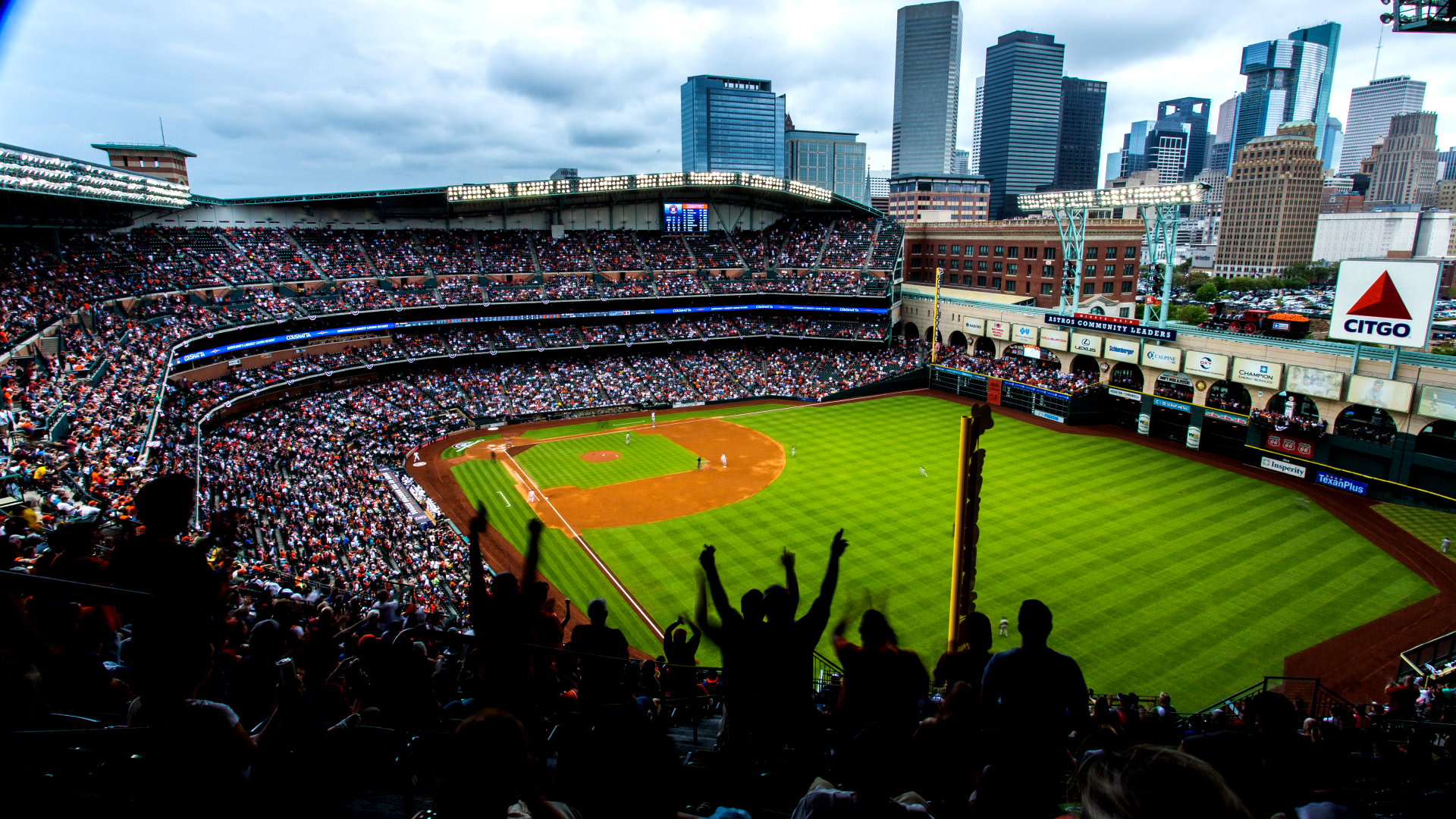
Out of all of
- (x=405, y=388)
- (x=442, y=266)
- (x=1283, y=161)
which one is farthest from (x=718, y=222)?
(x=1283, y=161)

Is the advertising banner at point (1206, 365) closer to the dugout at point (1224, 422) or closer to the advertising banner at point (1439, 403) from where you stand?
the dugout at point (1224, 422)

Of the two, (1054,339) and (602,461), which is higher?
(1054,339)

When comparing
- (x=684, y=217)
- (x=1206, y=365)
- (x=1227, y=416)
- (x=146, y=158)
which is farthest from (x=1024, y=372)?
(x=146, y=158)

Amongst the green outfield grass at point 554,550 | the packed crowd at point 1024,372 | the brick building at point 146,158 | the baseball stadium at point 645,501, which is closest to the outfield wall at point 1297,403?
the baseball stadium at point 645,501

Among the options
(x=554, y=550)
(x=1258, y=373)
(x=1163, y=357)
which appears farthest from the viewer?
(x=1163, y=357)

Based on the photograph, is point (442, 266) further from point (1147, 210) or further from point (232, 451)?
point (1147, 210)

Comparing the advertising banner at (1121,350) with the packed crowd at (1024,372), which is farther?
the packed crowd at (1024,372)

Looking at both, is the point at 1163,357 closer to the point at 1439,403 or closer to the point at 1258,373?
the point at 1258,373
